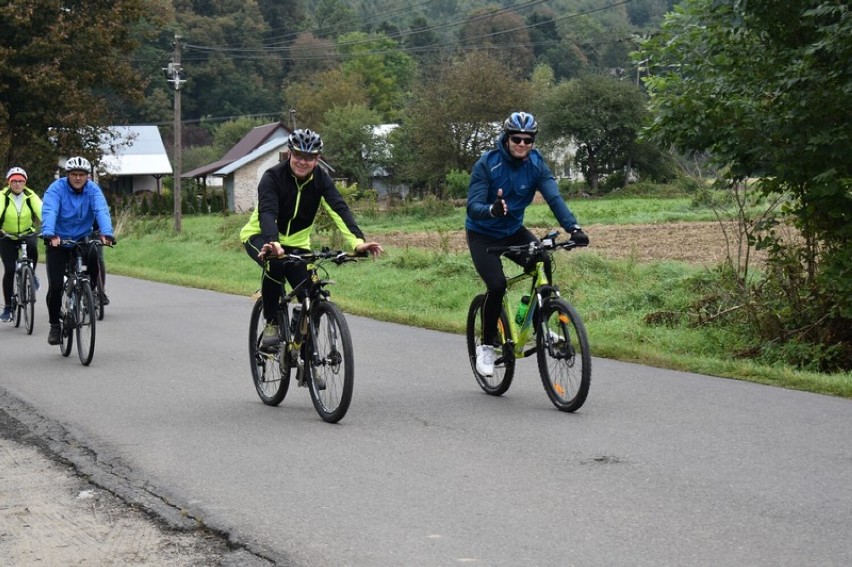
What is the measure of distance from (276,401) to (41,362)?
383 cm

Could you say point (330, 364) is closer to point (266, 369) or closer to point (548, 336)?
point (266, 369)

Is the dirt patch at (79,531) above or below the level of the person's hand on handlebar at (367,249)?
below

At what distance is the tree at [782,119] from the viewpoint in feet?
36.3

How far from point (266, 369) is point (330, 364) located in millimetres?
1117

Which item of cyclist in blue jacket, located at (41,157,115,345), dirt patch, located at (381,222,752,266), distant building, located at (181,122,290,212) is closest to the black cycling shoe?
cyclist in blue jacket, located at (41,157,115,345)

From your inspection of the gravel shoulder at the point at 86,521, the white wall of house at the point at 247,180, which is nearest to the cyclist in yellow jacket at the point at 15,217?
the gravel shoulder at the point at 86,521

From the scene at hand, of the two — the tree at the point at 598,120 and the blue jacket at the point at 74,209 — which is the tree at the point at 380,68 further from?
the blue jacket at the point at 74,209

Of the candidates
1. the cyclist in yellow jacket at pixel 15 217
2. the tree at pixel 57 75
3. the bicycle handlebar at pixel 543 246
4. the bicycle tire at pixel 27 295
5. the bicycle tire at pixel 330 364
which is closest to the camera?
the bicycle tire at pixel 330 364

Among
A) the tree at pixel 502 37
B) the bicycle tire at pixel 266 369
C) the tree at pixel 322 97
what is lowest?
the bicycle tire at pixel 266 369

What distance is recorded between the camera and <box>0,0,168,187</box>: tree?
40.6m

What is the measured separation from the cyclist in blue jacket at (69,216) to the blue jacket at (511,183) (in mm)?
4768

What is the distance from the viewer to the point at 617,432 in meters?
7.88

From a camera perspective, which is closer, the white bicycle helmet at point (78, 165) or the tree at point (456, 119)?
the white bicycle helmet at point (78, 165)

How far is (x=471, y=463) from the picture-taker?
7066mm
